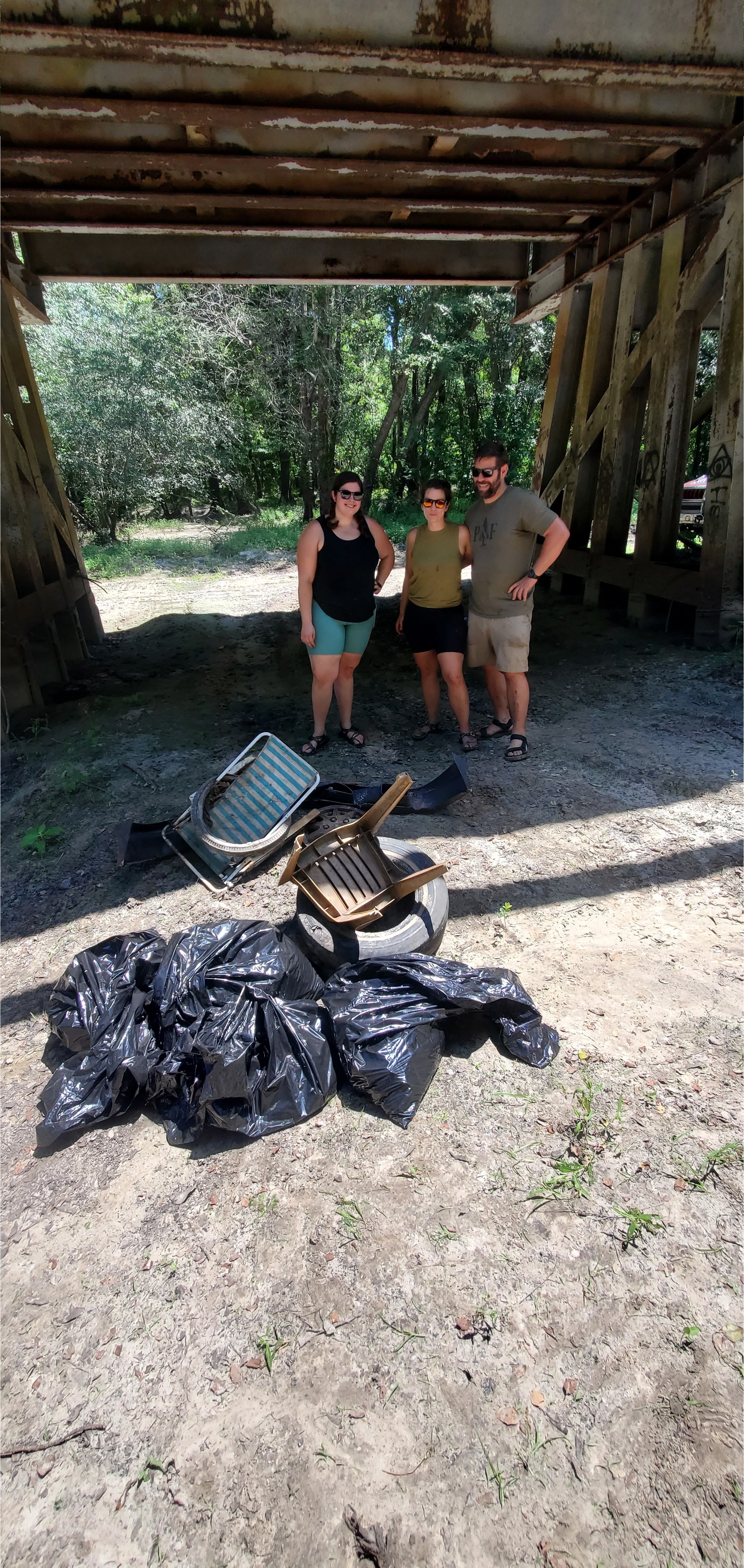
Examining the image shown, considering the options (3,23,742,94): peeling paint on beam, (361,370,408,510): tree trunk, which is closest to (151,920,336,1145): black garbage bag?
(3,23,742,94): peeling paint on beam

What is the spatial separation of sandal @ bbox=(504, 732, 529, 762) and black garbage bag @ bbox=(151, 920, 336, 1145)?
2808 millimetres

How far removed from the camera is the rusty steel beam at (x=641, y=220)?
21.1ft

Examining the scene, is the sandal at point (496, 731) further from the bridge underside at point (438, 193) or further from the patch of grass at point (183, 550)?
the patch of grass at point (183, 550)

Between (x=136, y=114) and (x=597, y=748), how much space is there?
520 centimetres

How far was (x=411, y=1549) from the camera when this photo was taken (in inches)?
64.7

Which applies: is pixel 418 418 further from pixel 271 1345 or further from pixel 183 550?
pixel 271 1345

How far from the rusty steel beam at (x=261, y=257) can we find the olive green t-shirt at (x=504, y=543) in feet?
16.1

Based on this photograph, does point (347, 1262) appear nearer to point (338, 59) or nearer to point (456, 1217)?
point (456, 1217)

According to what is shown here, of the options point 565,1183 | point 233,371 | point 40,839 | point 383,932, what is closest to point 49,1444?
point 565,1183

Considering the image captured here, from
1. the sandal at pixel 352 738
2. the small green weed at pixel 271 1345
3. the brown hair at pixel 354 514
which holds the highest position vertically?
the brown hair at pixel 354 514

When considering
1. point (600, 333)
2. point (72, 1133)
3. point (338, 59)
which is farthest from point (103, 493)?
point (72, 1133)

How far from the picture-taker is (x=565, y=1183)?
2.40 meters

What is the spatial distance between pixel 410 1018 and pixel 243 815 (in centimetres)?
190

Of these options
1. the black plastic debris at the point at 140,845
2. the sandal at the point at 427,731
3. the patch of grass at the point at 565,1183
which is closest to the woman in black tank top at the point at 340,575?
the sandal at the point at 427,731
